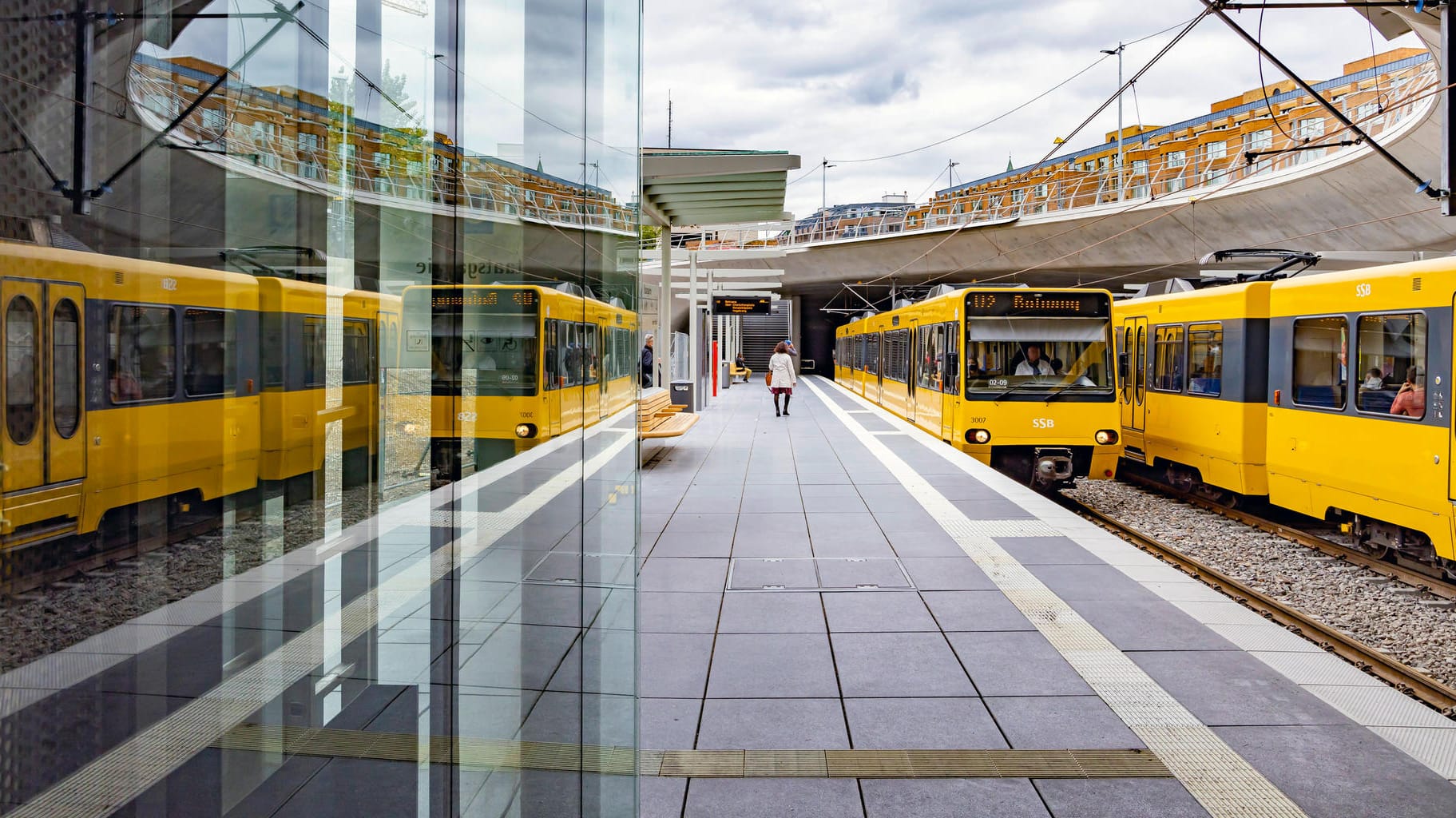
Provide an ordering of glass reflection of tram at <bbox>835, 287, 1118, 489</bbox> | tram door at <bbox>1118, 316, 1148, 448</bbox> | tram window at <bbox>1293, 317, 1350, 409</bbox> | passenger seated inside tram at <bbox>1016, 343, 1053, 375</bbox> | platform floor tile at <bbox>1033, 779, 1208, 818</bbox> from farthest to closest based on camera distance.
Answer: tram door at <bbox>1118, 316, 1148, 448</bbox> < passenger seated inside tram at <bbox>1016, 343, 1053, 375</bbox> < glass reflection of tram at <bbox>835, 287, 1118, 489</bbox> < tram window at <bbox>1293, 317, 1350, 409</bbox> < platform floor tile at <bbox>1033, 779, 1208, 818</bbox>

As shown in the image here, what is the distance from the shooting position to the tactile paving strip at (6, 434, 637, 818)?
1020mm

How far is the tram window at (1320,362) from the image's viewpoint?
34.2 ft

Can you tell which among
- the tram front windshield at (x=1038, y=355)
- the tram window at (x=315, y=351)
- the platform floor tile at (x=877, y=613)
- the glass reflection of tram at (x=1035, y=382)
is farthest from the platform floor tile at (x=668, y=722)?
the tram front windshield at (x=1038, y=355)

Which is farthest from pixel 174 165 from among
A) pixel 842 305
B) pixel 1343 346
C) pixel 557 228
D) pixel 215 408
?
pixel 842 305

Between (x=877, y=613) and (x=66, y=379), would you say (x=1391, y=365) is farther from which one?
(x=66, y=379)

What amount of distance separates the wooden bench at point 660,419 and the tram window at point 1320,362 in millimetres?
7786

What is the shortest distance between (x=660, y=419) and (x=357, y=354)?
46.7 feet

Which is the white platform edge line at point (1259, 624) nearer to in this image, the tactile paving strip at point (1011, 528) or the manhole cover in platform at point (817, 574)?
the tactile paving strip at point (1011, 528)

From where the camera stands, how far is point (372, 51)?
1.63m

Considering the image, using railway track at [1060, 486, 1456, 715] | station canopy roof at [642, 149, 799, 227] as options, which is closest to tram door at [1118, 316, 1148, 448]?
railway track at [1060, 486, 1456, 715]

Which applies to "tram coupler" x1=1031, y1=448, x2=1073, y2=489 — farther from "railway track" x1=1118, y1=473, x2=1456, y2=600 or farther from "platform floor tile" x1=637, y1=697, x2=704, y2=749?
"platform floor tile" x1=637, y1=697, x2=704, y2=749

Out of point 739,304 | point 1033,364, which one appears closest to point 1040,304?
point 1033,364

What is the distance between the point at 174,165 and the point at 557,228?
1440 millimetres

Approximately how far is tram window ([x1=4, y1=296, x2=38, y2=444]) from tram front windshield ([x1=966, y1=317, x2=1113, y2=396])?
13.9 m
